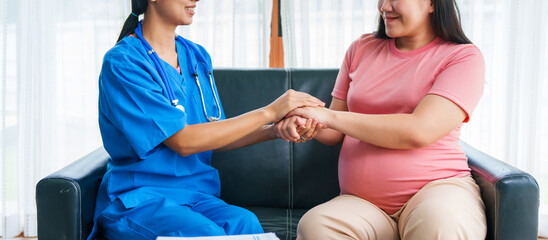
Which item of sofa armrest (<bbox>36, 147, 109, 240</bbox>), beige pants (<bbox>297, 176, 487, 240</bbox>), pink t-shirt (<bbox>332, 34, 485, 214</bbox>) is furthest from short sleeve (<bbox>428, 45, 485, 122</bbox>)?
sofa armrest (<bbox>36, 147, 109, 240</bbox>)

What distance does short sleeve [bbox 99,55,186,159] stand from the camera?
157 centimetres

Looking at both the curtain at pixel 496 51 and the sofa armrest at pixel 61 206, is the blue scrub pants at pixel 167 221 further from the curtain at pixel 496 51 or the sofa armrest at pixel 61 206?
the curtain at pixel 496 51

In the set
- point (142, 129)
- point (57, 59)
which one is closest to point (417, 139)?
point (142, 129)

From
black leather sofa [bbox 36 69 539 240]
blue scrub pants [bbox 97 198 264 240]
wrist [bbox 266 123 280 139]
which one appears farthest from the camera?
black leather sofa [bbox 36 69 539 240]

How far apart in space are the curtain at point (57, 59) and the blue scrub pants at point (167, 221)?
126 cm

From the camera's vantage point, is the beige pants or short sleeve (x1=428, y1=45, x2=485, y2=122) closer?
the beige pants

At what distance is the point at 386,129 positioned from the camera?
163 centimetres

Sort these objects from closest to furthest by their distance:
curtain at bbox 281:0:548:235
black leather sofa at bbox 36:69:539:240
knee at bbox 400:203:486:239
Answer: knee at bbox 400:203:486:239 → black leather sofa at bbox 36:69:539:240 → curtain at bbox 281:0:548:235

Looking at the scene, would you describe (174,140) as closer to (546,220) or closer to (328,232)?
(328,232)

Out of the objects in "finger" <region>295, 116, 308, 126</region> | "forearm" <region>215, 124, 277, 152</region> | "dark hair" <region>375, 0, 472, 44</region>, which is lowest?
"forearm" <region>215, 124, 277, 152</region>

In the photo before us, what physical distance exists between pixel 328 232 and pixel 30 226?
75.8 inches

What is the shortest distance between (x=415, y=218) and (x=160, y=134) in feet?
2.43

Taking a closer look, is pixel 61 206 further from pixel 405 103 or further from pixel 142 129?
pixel 405 103

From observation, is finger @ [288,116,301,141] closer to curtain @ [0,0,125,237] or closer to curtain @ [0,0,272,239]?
curtain @ [0,0,272,239]
